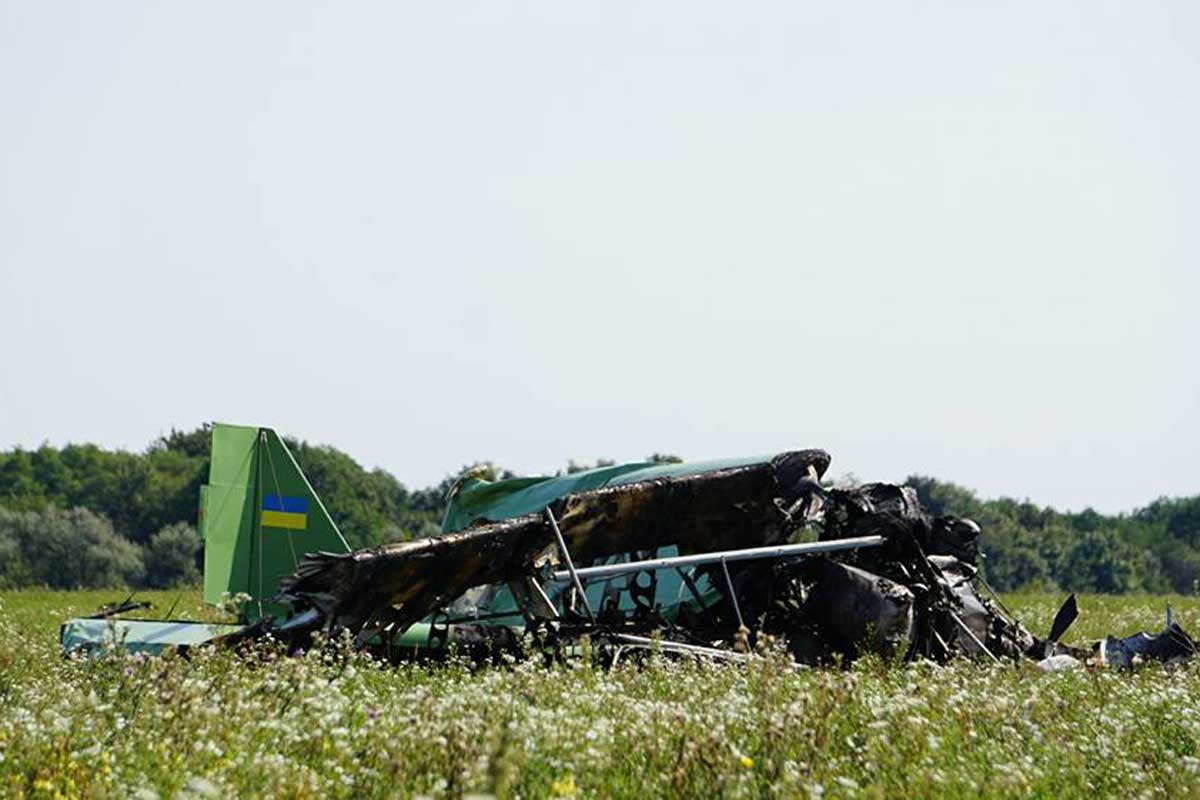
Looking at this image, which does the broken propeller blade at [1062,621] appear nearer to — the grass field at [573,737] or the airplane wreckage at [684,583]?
the airplane wreckage at [684,583]

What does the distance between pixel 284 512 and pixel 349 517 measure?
181 feet

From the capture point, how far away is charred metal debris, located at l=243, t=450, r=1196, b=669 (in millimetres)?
11609

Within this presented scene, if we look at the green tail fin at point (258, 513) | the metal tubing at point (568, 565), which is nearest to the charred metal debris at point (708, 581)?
the metal tubing at point (568, 565)

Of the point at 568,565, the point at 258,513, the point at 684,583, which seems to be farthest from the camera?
the point at 258,513

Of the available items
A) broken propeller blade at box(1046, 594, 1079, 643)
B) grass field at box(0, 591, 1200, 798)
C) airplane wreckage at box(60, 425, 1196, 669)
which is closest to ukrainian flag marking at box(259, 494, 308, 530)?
airplane wreckage at box(60, 425, 1196, 669)

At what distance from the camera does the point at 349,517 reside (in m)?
72.6

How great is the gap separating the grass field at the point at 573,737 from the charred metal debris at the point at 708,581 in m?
1.67

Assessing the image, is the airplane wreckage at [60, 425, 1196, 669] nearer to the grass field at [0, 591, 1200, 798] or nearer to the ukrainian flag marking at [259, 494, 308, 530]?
the grass field at [0, 591, 1200, 798]

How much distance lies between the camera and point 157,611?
2627cm

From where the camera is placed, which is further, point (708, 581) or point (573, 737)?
point (708, 581)

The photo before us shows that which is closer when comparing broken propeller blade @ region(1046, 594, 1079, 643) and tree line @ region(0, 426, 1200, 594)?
broken propeller blade @ region(1046, 594, 1079, 643)

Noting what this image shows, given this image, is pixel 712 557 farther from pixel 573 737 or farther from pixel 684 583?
pixel 573 737

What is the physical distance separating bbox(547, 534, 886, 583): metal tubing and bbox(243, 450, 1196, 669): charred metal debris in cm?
2

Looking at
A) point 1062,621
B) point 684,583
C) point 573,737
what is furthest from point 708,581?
point 573,737
